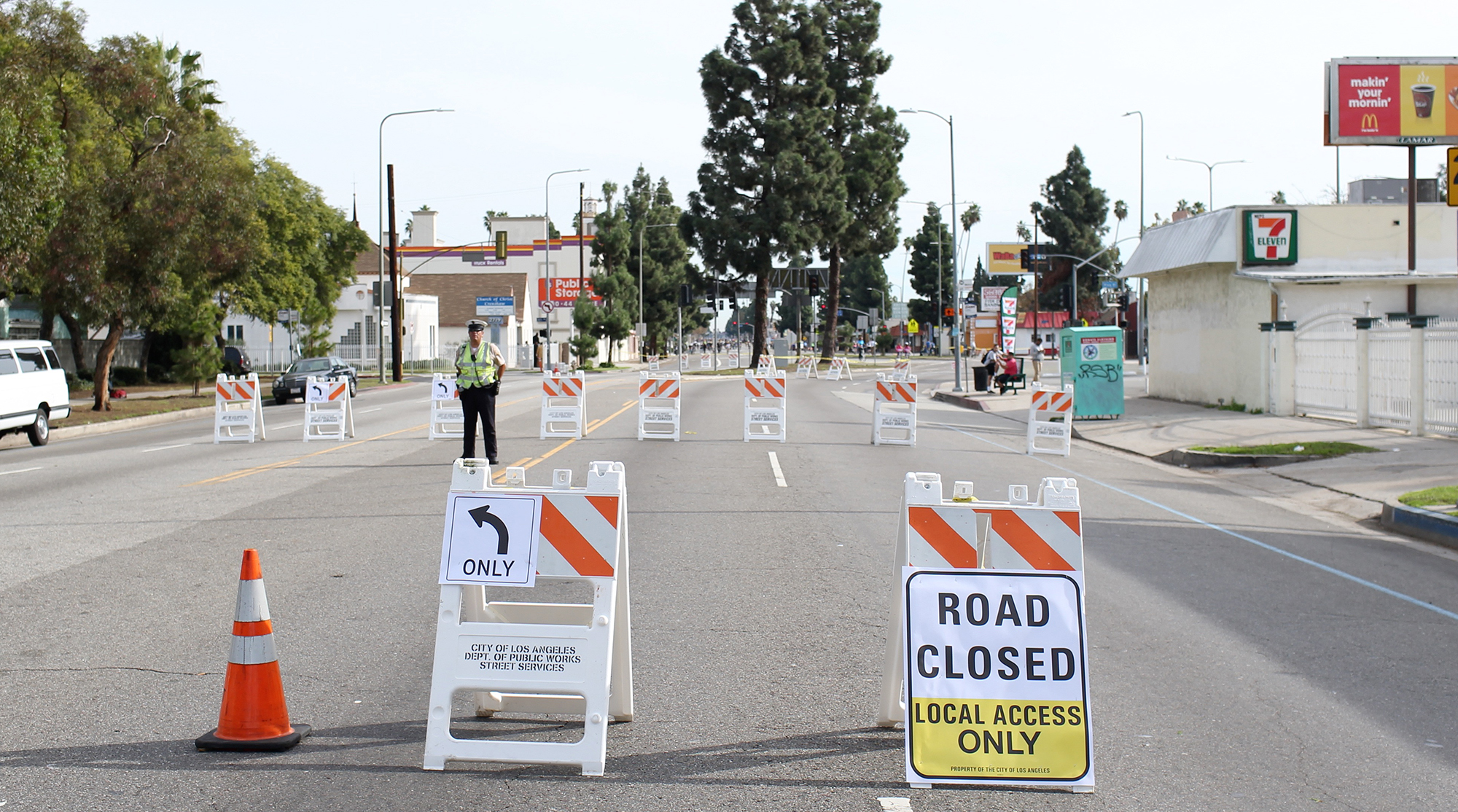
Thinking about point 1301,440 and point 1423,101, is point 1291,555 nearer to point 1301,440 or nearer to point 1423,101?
point 1301,440

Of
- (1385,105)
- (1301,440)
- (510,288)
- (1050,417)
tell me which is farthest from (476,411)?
(510,288)

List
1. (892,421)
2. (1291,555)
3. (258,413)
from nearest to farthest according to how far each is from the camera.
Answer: (1291,555)
(892,421)
(258,413)

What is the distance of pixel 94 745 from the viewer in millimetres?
5207

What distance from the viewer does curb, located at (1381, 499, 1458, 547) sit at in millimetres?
11297

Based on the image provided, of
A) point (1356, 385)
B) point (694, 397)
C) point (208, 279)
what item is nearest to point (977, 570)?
point (1356, 385)

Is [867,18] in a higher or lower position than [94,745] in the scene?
higher

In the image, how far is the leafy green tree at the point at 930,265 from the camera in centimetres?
11538

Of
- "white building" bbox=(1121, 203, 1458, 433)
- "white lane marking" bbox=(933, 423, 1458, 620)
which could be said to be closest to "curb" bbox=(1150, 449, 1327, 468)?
"white lane marking" bbox=(933, 423, 1458, 620)

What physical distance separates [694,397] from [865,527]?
25.7 meters

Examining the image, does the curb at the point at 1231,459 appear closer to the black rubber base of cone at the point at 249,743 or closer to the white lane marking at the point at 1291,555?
the white lane marking at the point at 1291,555

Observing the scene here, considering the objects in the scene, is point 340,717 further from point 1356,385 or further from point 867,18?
point 867,18

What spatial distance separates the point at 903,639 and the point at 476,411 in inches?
447

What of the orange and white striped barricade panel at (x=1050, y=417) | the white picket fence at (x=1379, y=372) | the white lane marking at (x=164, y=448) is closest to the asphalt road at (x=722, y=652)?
the orange and white striped barricade panel at (x=1050, y=417)

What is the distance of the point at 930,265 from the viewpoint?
118 m
